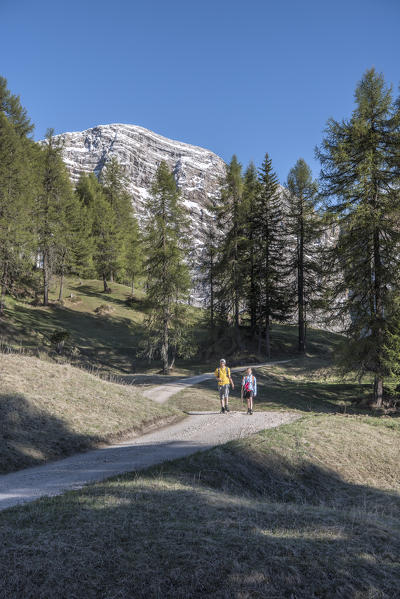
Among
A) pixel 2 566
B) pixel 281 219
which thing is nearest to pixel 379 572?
pixel 2 566

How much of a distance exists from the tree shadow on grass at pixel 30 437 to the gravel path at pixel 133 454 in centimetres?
39

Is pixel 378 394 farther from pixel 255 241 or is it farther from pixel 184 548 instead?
pixel 255 241

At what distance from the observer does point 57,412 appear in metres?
11.0

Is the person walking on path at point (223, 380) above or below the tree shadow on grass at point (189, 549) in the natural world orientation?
above

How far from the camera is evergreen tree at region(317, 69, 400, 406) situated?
16672 mm

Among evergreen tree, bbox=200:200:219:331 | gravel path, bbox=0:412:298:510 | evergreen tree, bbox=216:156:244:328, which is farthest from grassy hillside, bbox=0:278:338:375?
gravel path, bbox=0:412:298:510

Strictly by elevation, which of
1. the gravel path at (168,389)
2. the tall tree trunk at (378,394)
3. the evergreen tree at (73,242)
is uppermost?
the evergreen tree at (73,242)

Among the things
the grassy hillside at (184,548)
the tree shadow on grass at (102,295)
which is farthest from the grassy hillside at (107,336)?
the grassy hillside at (184,548)

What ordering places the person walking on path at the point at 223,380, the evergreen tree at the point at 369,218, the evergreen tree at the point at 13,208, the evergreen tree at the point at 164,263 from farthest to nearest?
1. the evergreen tree at the point at 164,263
2. the evergreen tree at the point at 13,208
3. the evergreen tree at the point at 369,218
4. the person walking on path at the point at 223,380

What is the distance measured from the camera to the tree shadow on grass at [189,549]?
313 centimetres

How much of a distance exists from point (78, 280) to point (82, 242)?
9.25 meters

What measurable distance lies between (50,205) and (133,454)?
109 feet

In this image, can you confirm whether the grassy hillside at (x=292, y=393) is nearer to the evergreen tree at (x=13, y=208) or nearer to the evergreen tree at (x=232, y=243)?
the evergreen tree at (x=232, y=243)

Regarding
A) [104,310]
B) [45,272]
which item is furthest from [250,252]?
[45,272]
